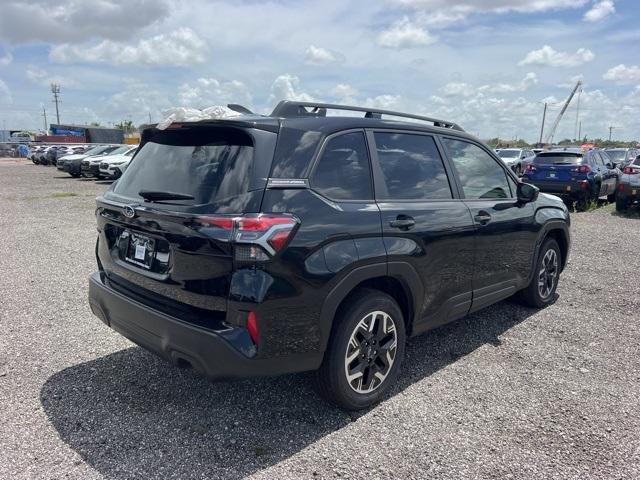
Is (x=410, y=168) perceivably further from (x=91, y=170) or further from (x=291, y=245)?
(x=91, y=170)

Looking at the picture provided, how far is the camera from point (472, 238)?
4.01 metres

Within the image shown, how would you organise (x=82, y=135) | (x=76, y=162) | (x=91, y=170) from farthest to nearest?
(x=82, y=135) < (x=76, y=162) < (x=91, y=170)

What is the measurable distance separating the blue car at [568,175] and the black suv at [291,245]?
34.3 ft

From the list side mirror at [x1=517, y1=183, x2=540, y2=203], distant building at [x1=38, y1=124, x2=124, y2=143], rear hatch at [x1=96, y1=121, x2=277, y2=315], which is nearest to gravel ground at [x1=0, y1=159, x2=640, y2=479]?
rear hatch at [x1=96, y1=121, x2=277, y2=315]

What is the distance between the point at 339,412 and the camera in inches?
132

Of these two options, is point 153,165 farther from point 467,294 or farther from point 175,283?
point 467,294

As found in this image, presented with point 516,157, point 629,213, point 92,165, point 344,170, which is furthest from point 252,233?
point 516,157

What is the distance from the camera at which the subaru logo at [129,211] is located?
10.1ft

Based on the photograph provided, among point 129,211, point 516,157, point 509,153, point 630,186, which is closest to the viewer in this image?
point 129,211

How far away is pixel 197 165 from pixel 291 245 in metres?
0.79

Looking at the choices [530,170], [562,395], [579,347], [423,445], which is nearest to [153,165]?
[423,445]

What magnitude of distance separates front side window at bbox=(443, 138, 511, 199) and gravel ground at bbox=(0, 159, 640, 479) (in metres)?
1.33

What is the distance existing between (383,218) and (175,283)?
4.42 feet

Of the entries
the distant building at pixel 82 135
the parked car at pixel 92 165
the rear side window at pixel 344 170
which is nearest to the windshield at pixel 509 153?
the parked car at pixel 92 165
